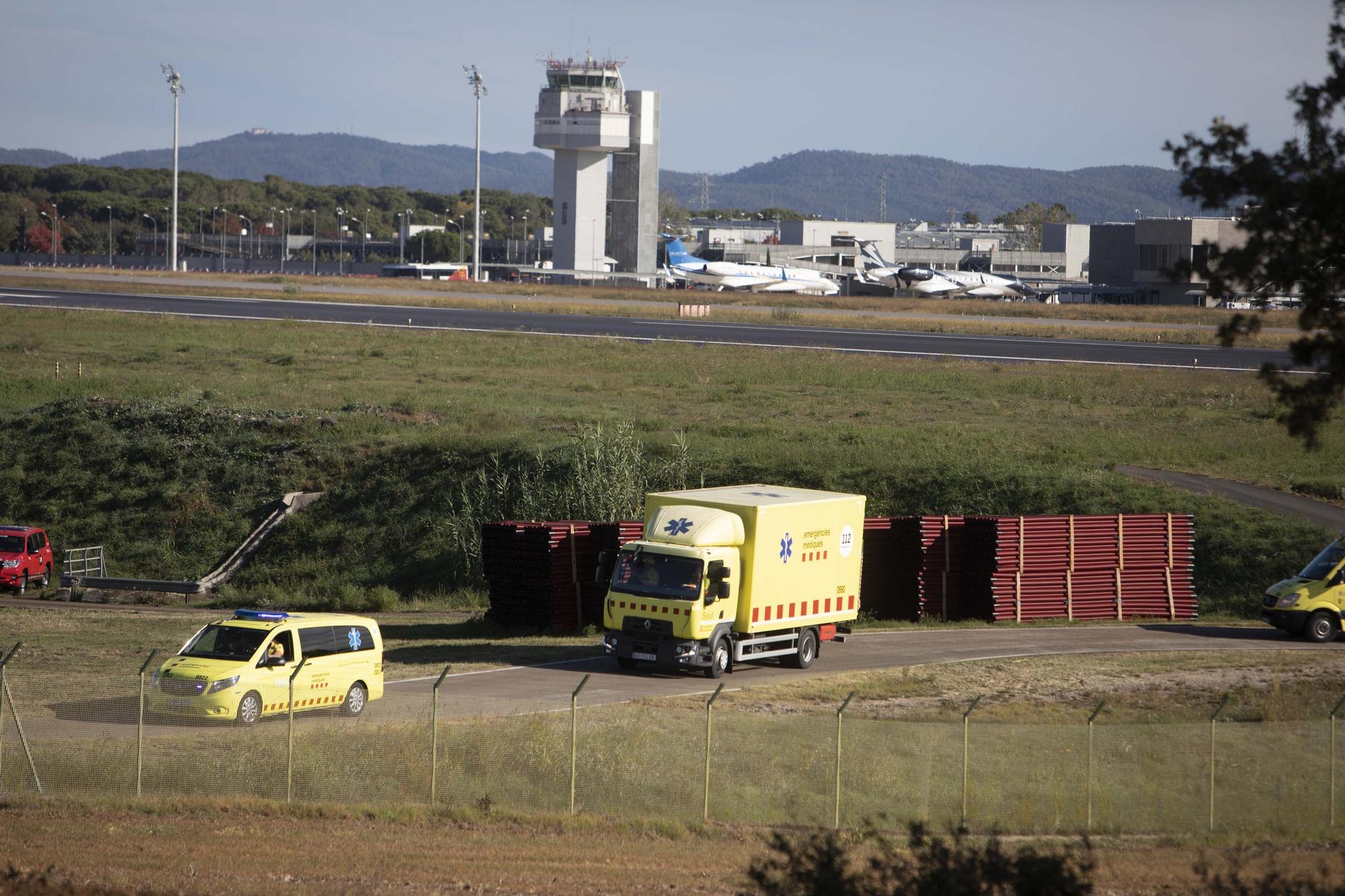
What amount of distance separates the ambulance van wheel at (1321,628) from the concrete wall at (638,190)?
15026 centimetres

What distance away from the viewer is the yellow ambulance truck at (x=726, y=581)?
22812 mm

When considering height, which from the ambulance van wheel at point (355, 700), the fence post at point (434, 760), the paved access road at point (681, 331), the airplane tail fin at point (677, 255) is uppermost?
the airplane tail fin at point (677, 255)

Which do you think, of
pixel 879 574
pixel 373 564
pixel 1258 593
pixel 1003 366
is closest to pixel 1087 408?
pixel 1003 366

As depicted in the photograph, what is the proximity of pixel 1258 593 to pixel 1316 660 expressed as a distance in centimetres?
758

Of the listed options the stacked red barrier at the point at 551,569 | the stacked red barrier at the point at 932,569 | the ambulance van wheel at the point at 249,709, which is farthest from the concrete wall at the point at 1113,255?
the ambulance van wheel at the point at 249,709

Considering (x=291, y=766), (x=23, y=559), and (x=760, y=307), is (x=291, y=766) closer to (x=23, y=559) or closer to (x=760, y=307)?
(x=23, y=559)

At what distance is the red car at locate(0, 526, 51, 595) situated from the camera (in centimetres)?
3484

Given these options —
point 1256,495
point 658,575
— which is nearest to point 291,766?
point 658,575

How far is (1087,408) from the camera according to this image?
54.4 metres

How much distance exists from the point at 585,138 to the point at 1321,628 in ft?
466

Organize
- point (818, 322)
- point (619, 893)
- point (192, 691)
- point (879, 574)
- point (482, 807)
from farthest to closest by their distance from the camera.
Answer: point (818, 322)
point (879, 574)
point (192, 691)
point (482, 807)
point (619, 893)

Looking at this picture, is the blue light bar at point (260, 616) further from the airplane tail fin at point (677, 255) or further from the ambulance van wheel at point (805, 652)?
the airplane tail fin at point (677, 255)

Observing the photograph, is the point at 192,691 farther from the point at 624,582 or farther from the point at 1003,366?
the point at 1003,366

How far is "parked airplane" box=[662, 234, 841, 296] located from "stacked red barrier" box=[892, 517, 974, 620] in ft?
412
